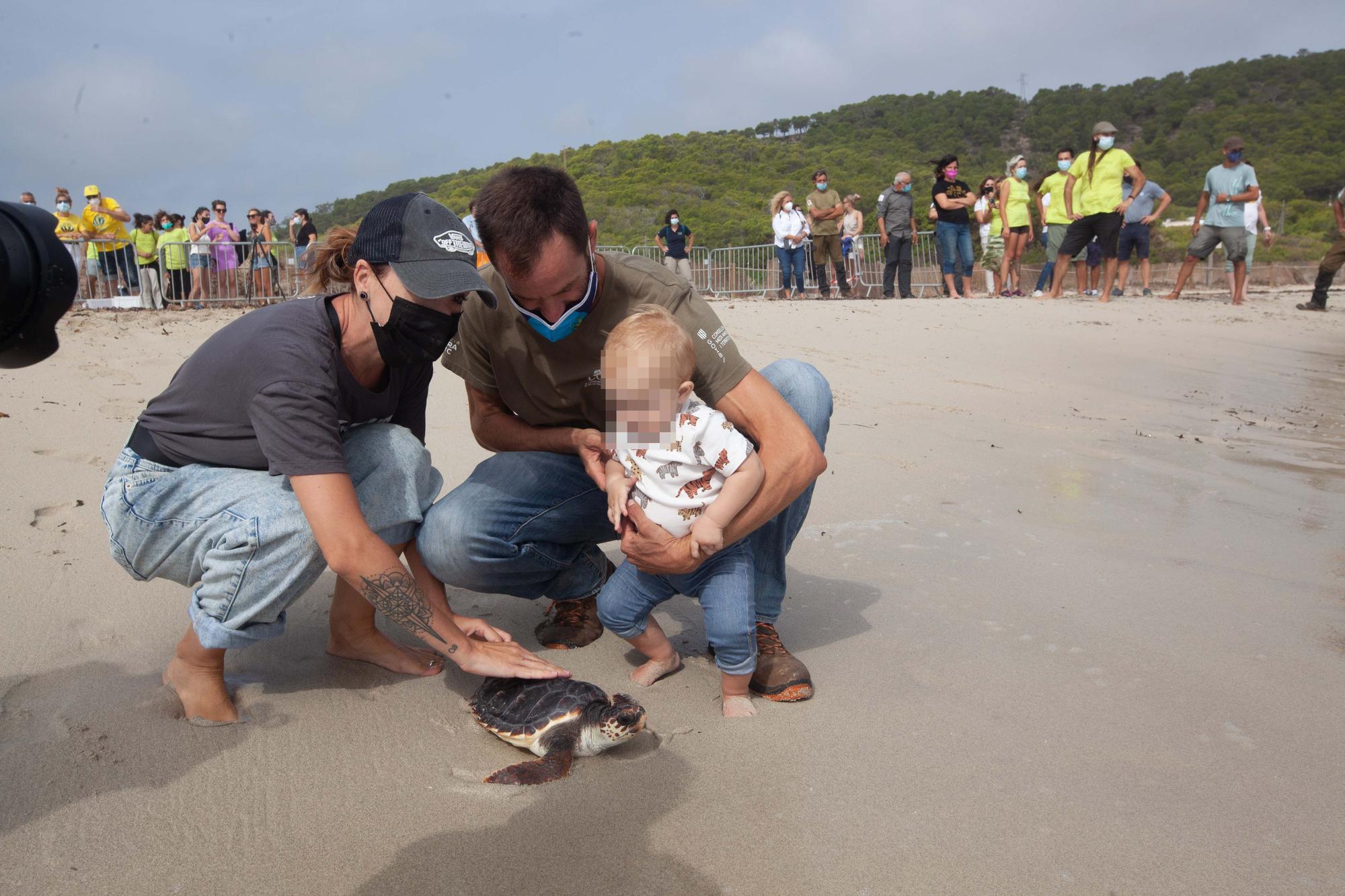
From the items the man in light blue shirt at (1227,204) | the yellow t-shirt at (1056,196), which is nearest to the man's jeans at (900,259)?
the yellow t-shirt at (1056,196)

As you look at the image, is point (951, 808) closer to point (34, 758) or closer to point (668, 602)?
point (668, 602)

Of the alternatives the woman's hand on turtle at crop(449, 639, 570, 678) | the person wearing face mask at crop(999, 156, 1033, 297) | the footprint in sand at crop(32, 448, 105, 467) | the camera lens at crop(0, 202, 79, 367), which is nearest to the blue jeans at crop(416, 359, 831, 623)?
the woman's hand on turtle at crop(449, 639, 570, 678)

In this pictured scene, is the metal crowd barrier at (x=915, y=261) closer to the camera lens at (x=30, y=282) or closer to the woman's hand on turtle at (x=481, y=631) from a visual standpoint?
the woman's hand on turtle at (x=481, y=631)

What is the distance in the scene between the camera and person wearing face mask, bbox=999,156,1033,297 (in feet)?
38.2

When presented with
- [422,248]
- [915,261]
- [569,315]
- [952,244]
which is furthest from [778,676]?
[915,261]

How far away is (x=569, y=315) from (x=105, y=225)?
1083 cm

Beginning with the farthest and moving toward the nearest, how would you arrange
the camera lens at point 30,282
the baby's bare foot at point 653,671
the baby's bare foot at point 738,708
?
1. the baby's bare foot at point 653,671
2. the baby's bare foot at point 738,708
3. the camera lens at point 30,282

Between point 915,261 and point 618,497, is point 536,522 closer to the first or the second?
point 618,497

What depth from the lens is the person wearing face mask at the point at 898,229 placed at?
1138 centimetres

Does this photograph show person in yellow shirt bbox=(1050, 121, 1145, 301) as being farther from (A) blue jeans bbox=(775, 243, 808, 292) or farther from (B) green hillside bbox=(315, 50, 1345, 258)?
(B) green hillside bbox=(315, 50, 1345, 258)

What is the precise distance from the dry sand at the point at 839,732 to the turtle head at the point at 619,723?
72 mm

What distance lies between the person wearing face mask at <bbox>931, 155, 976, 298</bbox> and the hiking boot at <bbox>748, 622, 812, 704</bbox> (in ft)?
31.2

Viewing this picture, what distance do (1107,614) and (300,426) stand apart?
2243 mm

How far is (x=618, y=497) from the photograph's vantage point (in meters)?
2.21
